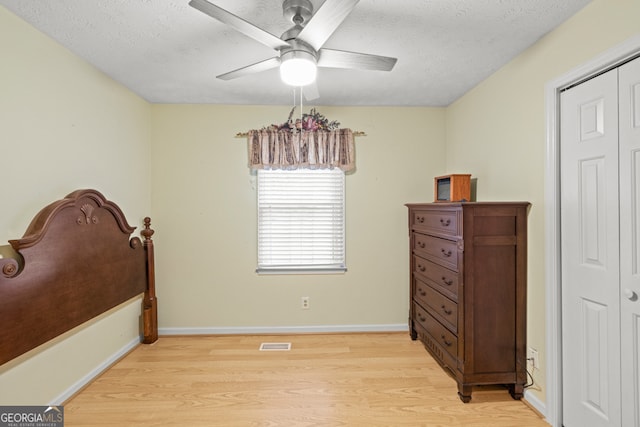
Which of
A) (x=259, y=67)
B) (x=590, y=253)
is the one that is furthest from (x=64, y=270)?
(x=590, y=253)

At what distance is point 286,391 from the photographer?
2.37m

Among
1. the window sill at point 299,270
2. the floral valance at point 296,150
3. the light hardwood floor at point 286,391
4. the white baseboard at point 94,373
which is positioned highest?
the floral valance at point 296,150

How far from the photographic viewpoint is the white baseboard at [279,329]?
11.2 feet

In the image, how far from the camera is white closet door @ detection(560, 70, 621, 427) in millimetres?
1659

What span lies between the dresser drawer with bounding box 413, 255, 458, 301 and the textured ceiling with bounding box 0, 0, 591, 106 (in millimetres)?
1603

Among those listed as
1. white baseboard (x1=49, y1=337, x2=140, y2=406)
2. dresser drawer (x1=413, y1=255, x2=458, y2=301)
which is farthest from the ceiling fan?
white baseboard (x1=49, y1=337, x2=140, y2=406)

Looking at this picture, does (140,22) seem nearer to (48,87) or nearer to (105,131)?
(48,87)

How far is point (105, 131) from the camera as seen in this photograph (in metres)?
2.68

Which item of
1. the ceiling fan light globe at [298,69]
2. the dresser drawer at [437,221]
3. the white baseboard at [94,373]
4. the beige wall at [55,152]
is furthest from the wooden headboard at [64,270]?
the dresser drawer at [437,221]

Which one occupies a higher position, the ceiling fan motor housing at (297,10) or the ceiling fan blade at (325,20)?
the ceiling fan motor housing at (297,10)

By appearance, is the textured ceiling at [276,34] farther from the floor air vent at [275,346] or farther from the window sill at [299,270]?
the floor air vent at [275,346]

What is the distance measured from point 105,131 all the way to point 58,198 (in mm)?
774

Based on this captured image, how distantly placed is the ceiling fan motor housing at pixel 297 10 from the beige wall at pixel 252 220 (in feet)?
5.69

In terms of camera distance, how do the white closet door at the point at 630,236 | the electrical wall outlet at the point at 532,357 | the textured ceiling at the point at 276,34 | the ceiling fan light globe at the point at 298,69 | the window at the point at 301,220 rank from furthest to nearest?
the window at the point at 301,220
the electrical wall outlet at the point at 532,357
the textured ceiling at the point at 276,34
the ceiling fan light globe at the point at 298,69
the white closet door at the point at 630,236
